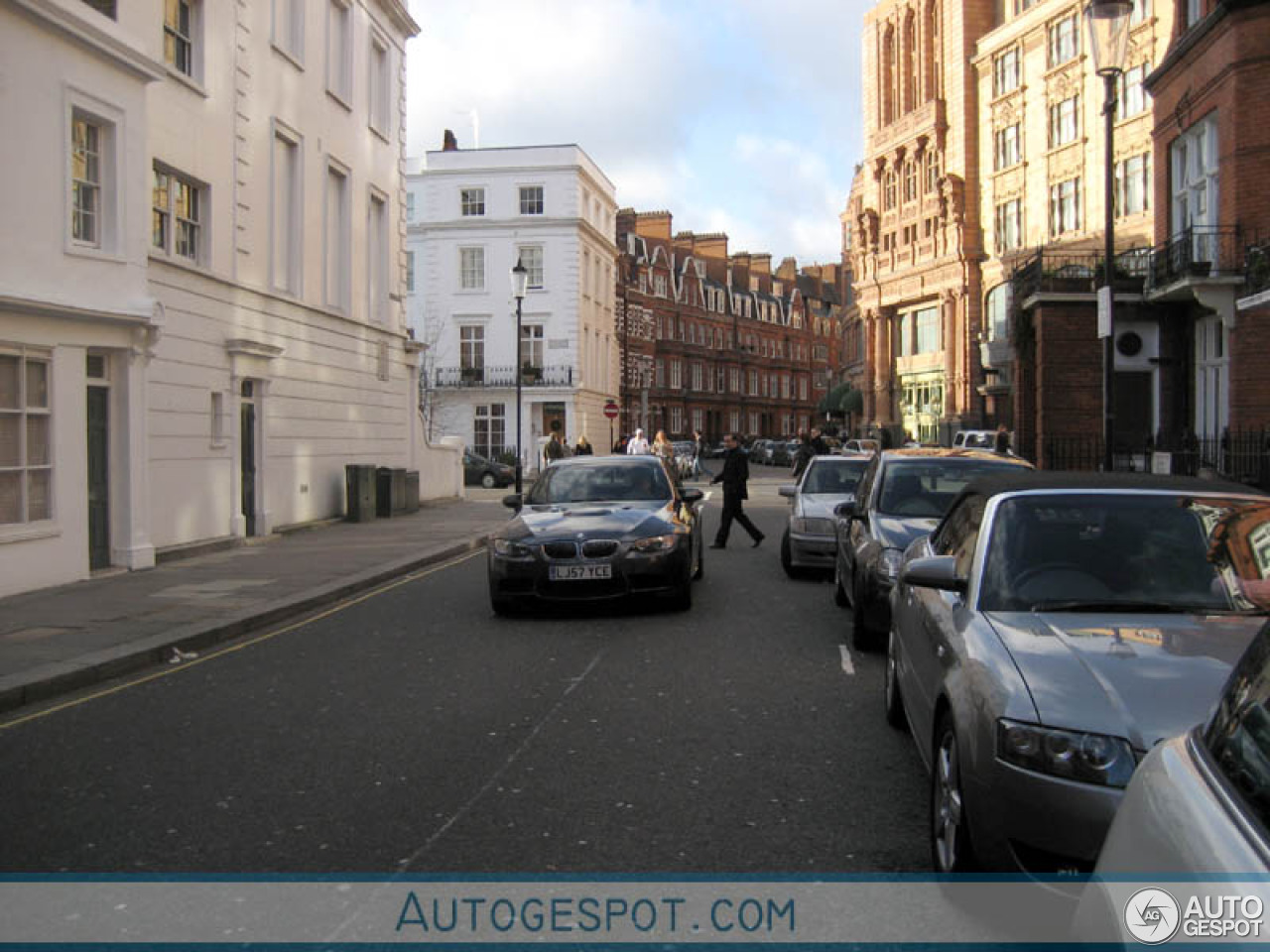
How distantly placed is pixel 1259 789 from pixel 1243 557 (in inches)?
127

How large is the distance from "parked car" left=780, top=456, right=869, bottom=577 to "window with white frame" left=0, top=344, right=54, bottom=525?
328 inches

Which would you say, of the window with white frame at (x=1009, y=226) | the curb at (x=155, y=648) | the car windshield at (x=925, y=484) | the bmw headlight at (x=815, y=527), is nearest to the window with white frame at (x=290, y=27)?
the curb at (x=155, y=648)

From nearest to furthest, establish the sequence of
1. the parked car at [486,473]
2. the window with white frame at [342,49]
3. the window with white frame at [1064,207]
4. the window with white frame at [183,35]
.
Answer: the window with white frame at [183,35] < the window with white frame at [342,49] < the parked car at [486,473] < the window with white frame at [1064,207]

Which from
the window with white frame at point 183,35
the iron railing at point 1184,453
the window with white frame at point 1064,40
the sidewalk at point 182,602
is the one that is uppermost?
the window with white frame at point 1064,40

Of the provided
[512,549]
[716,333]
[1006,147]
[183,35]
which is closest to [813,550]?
[512,549]

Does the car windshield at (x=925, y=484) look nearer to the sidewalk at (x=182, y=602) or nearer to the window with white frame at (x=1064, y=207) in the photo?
the sidewalk at (x=182, y=602)

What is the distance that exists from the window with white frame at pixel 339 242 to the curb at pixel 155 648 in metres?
10.3

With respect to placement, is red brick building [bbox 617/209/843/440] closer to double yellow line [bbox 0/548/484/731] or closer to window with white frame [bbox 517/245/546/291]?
window with white frame [bbox 517/245/546/291]

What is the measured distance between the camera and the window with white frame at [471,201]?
2195 inches

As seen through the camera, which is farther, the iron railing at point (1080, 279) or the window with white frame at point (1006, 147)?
the window with white frame at point (1006, 147)

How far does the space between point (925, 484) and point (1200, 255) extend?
1530 cm

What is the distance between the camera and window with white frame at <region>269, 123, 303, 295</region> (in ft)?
63.9

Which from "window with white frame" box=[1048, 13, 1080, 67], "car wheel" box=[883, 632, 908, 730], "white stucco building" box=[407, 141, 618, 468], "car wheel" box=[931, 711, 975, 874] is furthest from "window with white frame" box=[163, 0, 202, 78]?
"white stucco building" box=[407, 141, 618, 468]

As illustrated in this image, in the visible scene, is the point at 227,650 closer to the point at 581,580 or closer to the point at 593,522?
the point at 581,580
